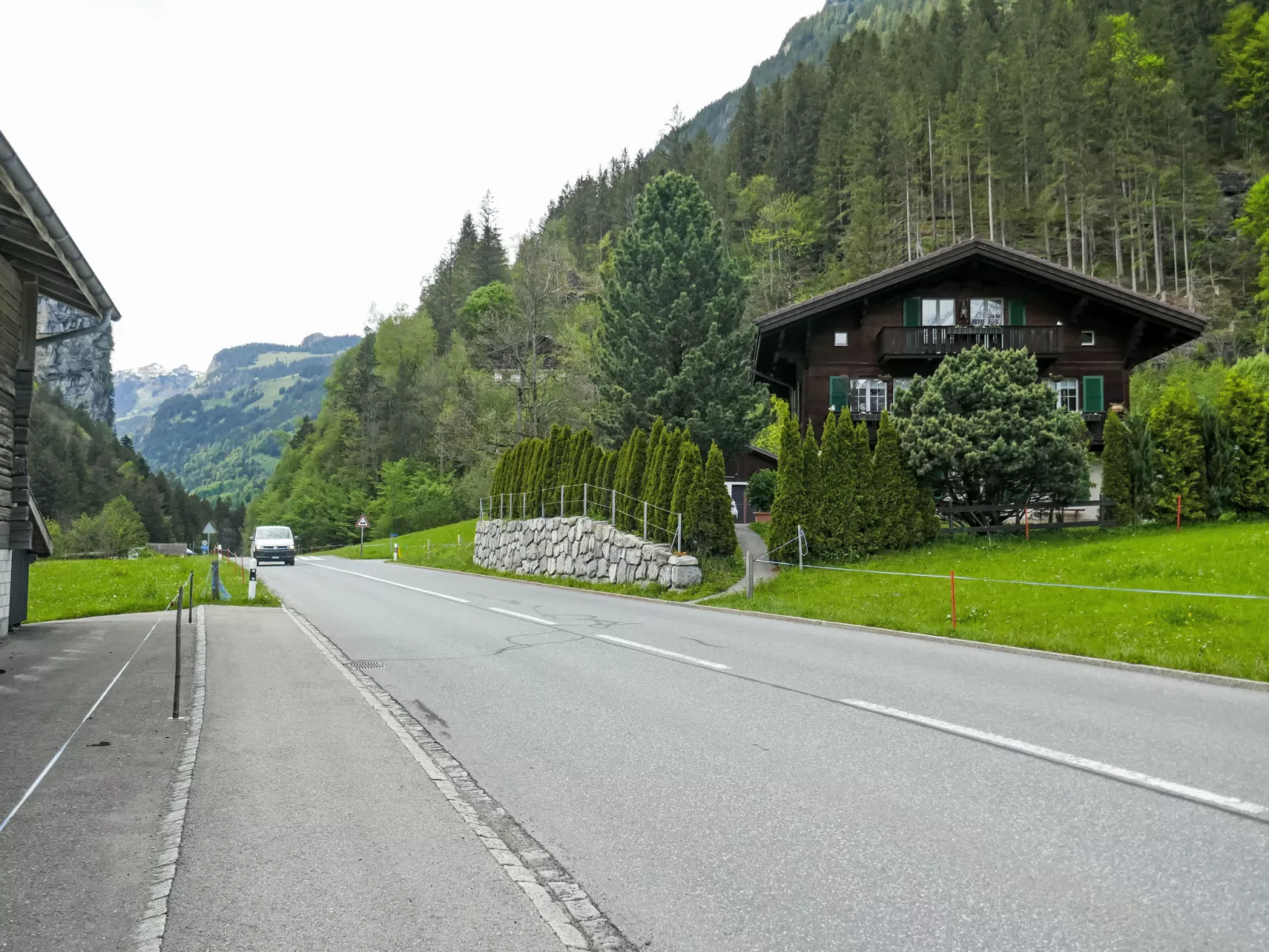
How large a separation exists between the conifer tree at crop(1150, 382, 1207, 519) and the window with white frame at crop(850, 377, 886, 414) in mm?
13557

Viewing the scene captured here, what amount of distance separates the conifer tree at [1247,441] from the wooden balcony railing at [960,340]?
1218 centimetres


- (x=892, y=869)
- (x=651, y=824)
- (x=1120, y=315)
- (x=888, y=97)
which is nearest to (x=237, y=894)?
(x=651, y=824)

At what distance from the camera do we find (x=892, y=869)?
4.35 meters

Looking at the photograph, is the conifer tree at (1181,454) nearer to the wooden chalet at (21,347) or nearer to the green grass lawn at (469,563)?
the green grass lawn at (469,563)

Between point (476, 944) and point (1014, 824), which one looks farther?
point (1014, 824)

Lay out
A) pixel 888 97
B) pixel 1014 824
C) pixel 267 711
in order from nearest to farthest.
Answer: pixel 1014 824, pixel 267 711, pixel 888 97

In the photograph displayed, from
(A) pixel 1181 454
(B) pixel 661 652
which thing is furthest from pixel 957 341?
(B) pixel 661 652

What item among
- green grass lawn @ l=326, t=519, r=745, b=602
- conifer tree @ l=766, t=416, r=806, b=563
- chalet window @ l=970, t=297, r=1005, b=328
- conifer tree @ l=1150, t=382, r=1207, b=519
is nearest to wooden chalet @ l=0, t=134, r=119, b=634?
green grass lawn @ l=326, t=519, r=745, b=602

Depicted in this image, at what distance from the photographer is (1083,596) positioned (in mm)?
15773

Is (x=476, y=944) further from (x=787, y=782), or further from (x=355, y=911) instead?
(x=787, y=782)

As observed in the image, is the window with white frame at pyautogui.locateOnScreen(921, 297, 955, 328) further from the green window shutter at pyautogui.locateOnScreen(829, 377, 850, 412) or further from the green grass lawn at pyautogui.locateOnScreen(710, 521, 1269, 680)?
the green grass lawn at pyautogui.locateOnScreen(710, 521, 1269, 680)

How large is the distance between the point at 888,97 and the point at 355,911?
313 ft

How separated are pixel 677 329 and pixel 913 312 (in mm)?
9522

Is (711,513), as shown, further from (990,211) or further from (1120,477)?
(990,211)
